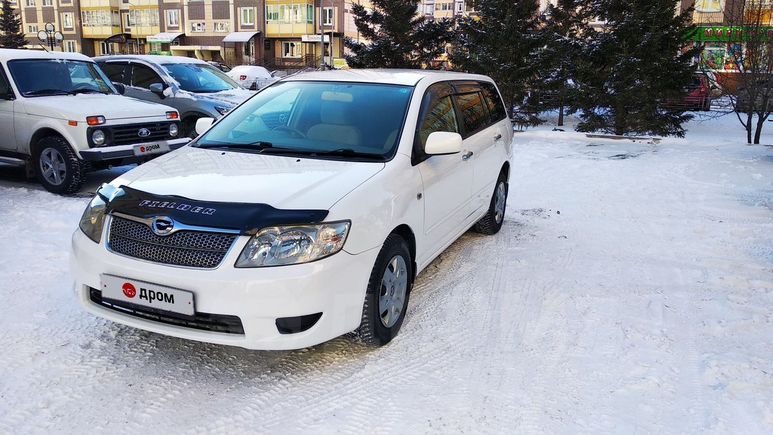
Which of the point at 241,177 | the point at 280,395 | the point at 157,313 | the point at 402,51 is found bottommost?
the point at 280,395

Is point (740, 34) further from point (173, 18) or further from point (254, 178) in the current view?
point (173, 18)

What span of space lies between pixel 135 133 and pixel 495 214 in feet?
16.3

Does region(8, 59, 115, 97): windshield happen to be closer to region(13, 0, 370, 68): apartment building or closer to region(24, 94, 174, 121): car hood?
region(24, 94, 174, 121): car hood

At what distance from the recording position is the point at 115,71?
11719 millimetres

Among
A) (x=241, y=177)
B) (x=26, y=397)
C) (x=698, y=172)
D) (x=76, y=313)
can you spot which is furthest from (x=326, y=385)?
(x=698, y=172)

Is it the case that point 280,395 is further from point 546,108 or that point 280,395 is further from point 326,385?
point 546,108

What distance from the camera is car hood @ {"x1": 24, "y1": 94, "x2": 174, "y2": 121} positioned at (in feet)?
25.4

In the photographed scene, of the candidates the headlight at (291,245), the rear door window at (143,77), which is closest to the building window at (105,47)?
the rear door window at (143,77)

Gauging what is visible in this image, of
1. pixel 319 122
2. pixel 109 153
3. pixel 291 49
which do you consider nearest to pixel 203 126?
pixel 319 122

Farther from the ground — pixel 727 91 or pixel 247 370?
pixel 727 91

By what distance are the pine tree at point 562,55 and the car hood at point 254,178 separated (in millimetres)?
13679

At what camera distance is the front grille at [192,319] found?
3.20 metres

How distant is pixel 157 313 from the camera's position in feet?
10.9

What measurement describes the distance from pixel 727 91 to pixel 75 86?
1305 cm
